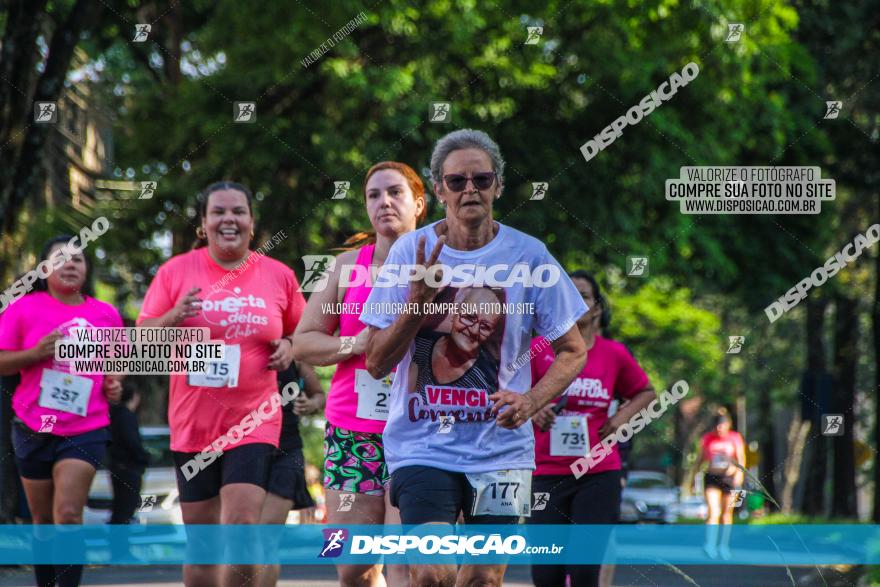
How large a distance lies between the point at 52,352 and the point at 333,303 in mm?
2246

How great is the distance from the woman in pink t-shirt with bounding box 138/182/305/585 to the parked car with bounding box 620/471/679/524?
29.4m

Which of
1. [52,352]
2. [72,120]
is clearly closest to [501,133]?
[72,120]

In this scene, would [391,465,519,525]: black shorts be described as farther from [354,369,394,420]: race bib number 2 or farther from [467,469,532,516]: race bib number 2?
[354,369,394,420]: race bib number 2

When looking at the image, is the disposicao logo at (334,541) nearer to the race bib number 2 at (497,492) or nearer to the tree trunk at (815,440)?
the race bib number 2 at (497,492)

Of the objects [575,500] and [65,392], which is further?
[65,392]

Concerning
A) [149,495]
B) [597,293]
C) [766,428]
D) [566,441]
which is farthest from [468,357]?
[766,428]

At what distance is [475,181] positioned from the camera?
5.28 m

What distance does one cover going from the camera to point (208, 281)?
24.0ft

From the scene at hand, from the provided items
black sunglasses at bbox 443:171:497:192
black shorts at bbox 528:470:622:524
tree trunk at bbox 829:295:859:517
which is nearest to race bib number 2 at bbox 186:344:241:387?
black shorts at bbox 528:470:622:524

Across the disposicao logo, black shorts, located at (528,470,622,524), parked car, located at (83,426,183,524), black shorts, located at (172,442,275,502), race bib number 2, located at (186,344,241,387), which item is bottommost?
parked car, located at (83,426,183,524)

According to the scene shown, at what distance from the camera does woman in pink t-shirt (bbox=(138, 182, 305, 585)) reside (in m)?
6.89

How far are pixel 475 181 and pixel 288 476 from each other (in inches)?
94.3

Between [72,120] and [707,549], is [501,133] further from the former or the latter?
[72,120]

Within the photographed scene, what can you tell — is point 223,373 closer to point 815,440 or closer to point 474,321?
point 474,321
